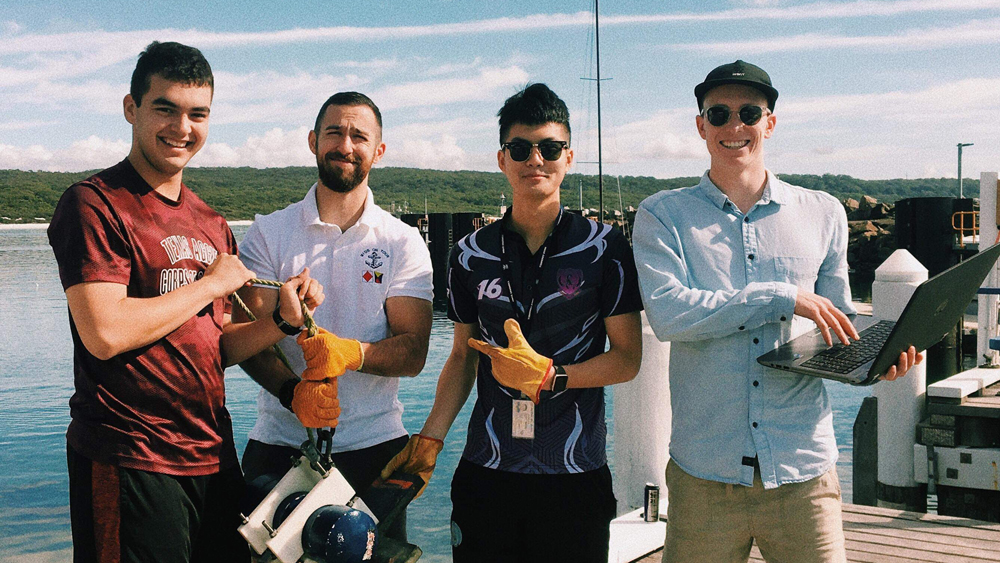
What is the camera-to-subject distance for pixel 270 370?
9.95 ft

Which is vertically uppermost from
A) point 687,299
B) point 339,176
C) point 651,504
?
point 339,176

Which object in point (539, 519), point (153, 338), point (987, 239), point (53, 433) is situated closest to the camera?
point (153, 338)

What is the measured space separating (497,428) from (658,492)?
2.03m

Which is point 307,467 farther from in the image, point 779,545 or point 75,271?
point 779,545

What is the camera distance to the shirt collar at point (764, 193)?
2.76 m

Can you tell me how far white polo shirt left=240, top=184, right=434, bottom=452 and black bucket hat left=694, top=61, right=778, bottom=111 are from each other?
1.29 metres

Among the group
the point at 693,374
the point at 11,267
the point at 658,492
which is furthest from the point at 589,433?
the point at 11,267

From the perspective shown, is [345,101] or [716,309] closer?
[716,309]

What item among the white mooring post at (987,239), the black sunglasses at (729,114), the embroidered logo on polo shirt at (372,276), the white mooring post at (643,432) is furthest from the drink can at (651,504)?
the white mooring post at (987,239)

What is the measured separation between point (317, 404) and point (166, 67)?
1.24 metres

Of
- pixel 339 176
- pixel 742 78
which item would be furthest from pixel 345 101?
pixel 742 78

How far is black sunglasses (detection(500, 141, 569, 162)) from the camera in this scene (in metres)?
2.86

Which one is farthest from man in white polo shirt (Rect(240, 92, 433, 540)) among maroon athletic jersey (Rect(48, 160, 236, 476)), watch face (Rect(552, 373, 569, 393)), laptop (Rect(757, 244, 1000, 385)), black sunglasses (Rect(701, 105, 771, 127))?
laptop (Rect(757, 244, 1000, 385))

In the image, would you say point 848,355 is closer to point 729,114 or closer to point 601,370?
point 601,370
